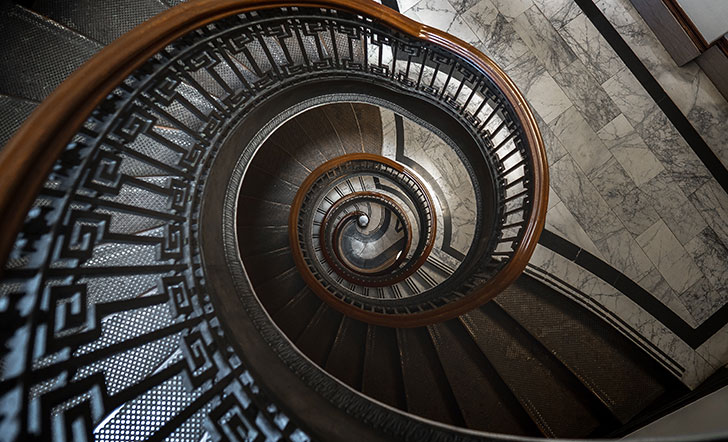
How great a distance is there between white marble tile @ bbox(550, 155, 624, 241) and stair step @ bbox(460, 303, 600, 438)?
1.64 meters

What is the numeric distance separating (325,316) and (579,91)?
3893 mm

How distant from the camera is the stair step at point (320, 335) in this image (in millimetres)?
3364

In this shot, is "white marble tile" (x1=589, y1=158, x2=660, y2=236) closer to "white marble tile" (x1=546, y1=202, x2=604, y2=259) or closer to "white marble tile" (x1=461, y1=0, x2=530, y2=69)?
"white marble tile" (x1=546, y1=202, x2=604, y2=259)

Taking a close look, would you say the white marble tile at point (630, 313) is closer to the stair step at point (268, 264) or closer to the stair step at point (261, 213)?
the stair step at point (268, 264)

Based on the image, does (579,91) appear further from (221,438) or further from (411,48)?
(221,438)

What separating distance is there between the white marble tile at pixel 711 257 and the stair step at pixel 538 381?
221cm

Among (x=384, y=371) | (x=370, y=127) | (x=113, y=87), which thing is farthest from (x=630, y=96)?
(x=113, y=87)

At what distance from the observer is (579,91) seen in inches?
154

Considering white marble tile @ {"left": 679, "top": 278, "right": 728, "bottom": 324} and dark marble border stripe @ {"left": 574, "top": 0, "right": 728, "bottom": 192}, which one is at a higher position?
dark marble border stripe @ {"left": 574, "top": 0, "right": 728, "bottom": 192}

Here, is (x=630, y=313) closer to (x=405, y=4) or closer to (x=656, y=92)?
(x=656, y=92)

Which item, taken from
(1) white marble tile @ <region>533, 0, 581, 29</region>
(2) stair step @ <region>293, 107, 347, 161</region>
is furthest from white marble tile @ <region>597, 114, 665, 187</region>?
(2) stair step @ <region>293, 107, 347, 161</region>

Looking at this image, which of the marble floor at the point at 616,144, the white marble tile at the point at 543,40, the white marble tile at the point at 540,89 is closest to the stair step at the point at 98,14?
the marble floor at the point at 616,144

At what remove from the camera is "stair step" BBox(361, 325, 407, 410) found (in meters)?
2.99

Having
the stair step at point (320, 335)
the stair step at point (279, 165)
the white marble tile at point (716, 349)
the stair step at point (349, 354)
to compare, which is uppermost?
the stair step at point (279, 165)
